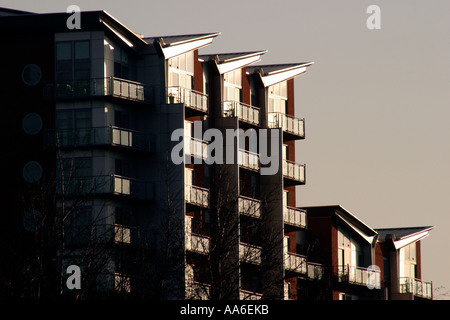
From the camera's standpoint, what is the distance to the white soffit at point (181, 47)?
76.5m

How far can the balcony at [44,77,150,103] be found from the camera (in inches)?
2931

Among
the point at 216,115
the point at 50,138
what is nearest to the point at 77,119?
the point at 50,138

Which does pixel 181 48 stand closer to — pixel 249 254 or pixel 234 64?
pixel 234 64

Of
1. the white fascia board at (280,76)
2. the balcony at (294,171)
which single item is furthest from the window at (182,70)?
the balcony at (294,171)

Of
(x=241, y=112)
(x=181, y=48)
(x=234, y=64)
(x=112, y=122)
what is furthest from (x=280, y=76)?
(x=112, y=122)

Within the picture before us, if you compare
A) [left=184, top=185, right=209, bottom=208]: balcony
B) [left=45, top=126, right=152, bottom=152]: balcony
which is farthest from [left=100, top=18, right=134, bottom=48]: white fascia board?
[left=184, top=185, right=209, bottom=208]: balcony

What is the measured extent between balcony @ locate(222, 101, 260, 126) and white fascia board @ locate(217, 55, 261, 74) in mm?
2172

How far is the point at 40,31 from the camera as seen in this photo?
7494cm

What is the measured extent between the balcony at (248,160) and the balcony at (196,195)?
16.5 feet

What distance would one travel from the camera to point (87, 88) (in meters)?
74.5

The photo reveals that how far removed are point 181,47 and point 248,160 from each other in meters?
10.3

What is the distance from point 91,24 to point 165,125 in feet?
24.6
